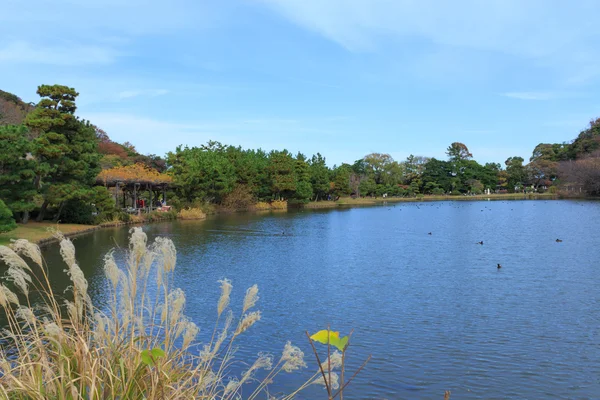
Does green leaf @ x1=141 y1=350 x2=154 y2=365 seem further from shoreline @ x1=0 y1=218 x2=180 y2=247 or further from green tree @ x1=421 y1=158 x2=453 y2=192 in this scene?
green tree @ x1=421 y1=158 x2=453 y2=192

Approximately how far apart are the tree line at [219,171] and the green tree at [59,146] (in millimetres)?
44

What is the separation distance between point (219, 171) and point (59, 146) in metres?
18.7

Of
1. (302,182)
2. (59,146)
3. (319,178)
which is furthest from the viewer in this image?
(319,178)

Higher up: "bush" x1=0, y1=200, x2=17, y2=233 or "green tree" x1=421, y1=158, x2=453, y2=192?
"green tree" x1=421, y1=158, x2=453, y2=192

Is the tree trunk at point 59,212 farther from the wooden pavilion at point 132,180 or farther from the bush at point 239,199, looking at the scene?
the bush at point 239,199

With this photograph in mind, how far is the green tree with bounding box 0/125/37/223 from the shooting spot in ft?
59.8

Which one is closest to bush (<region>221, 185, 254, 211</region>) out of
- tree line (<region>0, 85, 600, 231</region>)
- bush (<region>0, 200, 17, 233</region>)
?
tree line (<region>0, 85, 600, 231</region>)

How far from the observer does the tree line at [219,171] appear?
70.3 ft

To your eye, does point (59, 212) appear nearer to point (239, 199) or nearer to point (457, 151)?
point (239, 199)

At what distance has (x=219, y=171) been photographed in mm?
40375

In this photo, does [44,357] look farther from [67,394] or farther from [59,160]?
[59,160]

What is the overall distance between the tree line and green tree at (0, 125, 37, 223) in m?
0.04

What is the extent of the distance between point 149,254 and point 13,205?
18.8 metres

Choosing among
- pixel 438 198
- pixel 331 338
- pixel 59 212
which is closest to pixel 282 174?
pixel 59 212
